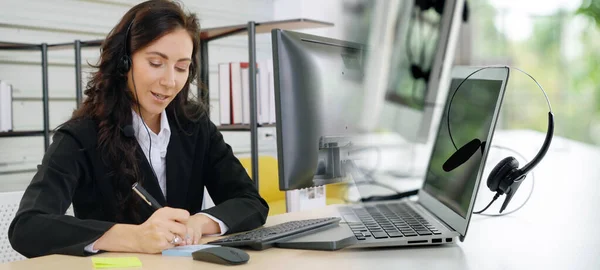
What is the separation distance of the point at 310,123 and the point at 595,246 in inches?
19.2

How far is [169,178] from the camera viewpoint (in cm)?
136

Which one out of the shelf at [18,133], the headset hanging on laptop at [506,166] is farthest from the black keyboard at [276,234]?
the shelf at [18,133]

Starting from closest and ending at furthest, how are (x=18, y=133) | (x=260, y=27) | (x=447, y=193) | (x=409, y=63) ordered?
1. (x=409, y=63)
2. (x=447, y=193)
3. (x=260, y=27)
4. (x=18, y=133)

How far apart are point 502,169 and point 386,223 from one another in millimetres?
218

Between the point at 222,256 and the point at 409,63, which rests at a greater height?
the point at 409,63

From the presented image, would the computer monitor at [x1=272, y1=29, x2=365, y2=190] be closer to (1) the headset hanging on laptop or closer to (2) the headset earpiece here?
(1) the headset hanging on laptop

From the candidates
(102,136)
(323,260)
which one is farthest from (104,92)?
(323,260)

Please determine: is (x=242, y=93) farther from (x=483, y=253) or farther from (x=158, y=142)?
(x=483, y=253)

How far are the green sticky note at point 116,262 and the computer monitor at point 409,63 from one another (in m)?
0.60

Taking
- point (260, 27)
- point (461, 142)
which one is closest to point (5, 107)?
point (260, 27)

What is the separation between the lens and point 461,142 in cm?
98

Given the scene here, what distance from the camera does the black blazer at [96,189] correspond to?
1.03 metres

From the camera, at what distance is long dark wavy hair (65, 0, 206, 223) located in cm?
126

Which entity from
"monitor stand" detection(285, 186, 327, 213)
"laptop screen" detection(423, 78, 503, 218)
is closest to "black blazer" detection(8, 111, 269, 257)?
"laptop screen" detection(423, 78, 503, 218)
